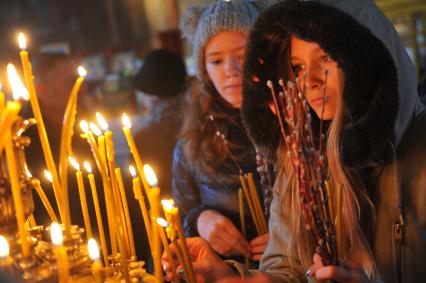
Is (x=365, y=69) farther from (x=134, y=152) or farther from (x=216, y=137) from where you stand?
(x=216, y=137)

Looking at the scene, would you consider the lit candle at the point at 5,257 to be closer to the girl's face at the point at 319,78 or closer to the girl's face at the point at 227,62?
the girl's face at the point at 319,78

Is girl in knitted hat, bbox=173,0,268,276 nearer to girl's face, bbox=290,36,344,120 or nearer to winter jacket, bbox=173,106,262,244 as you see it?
winter jacket, bbox=173,106,262,244

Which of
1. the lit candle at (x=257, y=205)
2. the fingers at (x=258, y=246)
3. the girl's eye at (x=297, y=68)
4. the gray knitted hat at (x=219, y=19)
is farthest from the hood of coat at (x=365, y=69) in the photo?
the gray knitted hat at (x=219, y=19)

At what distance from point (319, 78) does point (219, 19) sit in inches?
27.9

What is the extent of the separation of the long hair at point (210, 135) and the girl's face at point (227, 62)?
0.33 feet

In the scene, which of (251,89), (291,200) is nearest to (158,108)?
(251,89)

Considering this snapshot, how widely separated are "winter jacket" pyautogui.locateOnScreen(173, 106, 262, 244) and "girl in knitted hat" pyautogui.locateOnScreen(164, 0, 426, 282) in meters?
0.50

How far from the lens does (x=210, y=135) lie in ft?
6.57

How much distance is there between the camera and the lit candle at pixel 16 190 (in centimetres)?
68

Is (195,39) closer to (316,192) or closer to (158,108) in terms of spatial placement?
(158,108)

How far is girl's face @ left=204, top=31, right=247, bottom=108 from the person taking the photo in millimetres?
1841

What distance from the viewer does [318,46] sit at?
1309 millimetres

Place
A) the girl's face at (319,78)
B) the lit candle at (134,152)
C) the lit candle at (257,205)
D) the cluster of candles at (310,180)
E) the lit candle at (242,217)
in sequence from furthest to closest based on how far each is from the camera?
1. the lit candle at (242,217)
2. the lit candle at (257,205)
3. the girl's face at (319,78)
4. the cluster of candles at (310,180)
5. the lit candle at (134,152)

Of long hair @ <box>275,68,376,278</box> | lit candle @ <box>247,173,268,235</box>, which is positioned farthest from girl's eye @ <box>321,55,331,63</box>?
lit candle @ <box>247,173,268,235</box>
